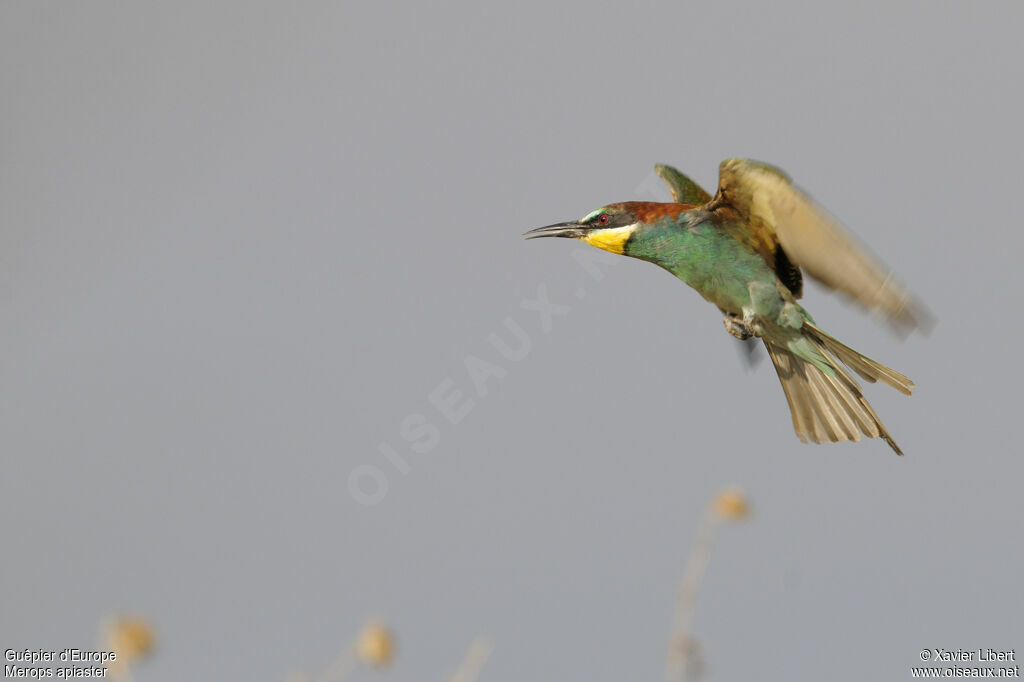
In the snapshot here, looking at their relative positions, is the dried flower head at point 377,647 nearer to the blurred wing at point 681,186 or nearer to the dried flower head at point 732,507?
the dried flower head at point 732,507

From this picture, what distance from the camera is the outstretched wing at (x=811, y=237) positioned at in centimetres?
284

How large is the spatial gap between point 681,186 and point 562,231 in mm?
529

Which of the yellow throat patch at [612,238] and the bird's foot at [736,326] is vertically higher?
the yellow throat patch at [612,238]

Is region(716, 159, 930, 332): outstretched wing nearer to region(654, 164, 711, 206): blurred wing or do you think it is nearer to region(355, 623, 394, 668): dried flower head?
region(654, 164, 711, 206): blurred wing

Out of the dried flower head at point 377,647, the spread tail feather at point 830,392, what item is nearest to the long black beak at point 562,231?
the spread tail feather at point 830,392

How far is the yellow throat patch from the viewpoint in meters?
3.58

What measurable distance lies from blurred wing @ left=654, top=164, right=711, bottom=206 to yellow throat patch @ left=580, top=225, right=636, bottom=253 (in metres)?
0.48

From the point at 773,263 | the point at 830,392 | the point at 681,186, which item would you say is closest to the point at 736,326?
the point at 773,263

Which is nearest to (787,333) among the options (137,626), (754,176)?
(754,176)

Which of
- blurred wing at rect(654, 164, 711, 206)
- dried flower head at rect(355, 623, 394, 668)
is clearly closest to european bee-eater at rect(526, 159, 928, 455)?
blurred wing at rect(654, 164, 711, 206)

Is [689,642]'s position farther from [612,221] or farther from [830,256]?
[612,221]

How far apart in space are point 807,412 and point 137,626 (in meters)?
2.49

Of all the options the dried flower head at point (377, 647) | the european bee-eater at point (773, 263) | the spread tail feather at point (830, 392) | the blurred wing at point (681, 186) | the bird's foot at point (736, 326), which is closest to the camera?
the dried flower head at point (377, 647)

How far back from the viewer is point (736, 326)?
11.5 feet
